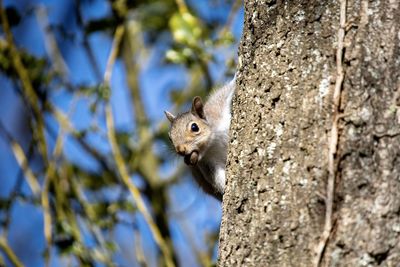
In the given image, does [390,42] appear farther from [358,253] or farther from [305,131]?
[358,253]

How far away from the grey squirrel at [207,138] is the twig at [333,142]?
1.36 m

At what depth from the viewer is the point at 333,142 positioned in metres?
1.48

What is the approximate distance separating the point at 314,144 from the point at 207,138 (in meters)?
1.50

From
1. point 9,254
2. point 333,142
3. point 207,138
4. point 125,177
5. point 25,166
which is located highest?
point 25,166

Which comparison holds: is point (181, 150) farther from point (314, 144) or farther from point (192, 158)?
point (314, 144)

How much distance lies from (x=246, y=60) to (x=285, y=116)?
25cm

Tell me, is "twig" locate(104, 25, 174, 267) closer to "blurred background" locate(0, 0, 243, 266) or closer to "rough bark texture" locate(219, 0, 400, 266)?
"blurred background" locate(0, 0, 243, 266)

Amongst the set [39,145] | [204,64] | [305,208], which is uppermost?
[204,64]

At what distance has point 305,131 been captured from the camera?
1538mm

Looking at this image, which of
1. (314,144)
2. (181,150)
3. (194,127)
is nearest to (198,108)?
(194,127)

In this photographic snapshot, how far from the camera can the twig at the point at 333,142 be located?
4.68 feet

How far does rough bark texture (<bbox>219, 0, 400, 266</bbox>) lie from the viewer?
1414mm

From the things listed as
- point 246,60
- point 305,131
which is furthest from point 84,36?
point 305,131

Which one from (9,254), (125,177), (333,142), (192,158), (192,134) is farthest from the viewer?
(125,177)
